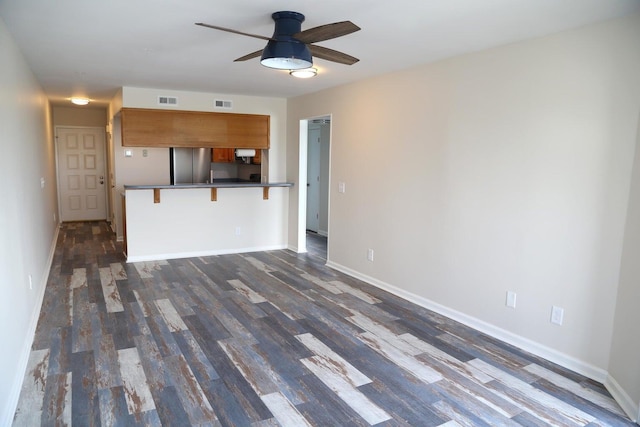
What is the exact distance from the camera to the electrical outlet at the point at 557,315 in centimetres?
303

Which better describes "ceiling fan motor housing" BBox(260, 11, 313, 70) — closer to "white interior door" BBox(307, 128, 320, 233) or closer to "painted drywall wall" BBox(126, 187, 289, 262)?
"painted drywall wall" BBox(126, 187, 289, 262)

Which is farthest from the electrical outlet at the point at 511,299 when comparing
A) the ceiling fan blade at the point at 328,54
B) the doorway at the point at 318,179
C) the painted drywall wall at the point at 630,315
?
the doorway at the point at 318,179

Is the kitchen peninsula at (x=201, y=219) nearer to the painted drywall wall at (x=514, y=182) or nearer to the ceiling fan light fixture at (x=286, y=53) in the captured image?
the painted drywall wall at (x=514, y=182)

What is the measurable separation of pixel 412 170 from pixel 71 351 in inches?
129

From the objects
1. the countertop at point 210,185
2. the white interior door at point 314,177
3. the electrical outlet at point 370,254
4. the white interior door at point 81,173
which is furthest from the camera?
the white interior door at point 81,173

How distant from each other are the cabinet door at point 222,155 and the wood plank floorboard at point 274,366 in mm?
3174

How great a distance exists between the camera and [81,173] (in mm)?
8906

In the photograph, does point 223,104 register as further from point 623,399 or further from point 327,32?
point 623,399

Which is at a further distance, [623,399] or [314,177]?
[314,177]

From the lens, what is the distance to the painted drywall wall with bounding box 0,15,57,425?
7.82 ft

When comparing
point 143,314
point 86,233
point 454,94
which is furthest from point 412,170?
point 86,233

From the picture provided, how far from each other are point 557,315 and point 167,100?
5189mm

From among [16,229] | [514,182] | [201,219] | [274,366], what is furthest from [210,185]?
[514,182]

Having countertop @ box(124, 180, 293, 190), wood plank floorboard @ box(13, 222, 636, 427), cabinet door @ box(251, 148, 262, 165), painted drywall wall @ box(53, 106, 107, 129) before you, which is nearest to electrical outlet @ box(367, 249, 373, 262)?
wood plank floorboard @ box(13, 222, 636, 427)
